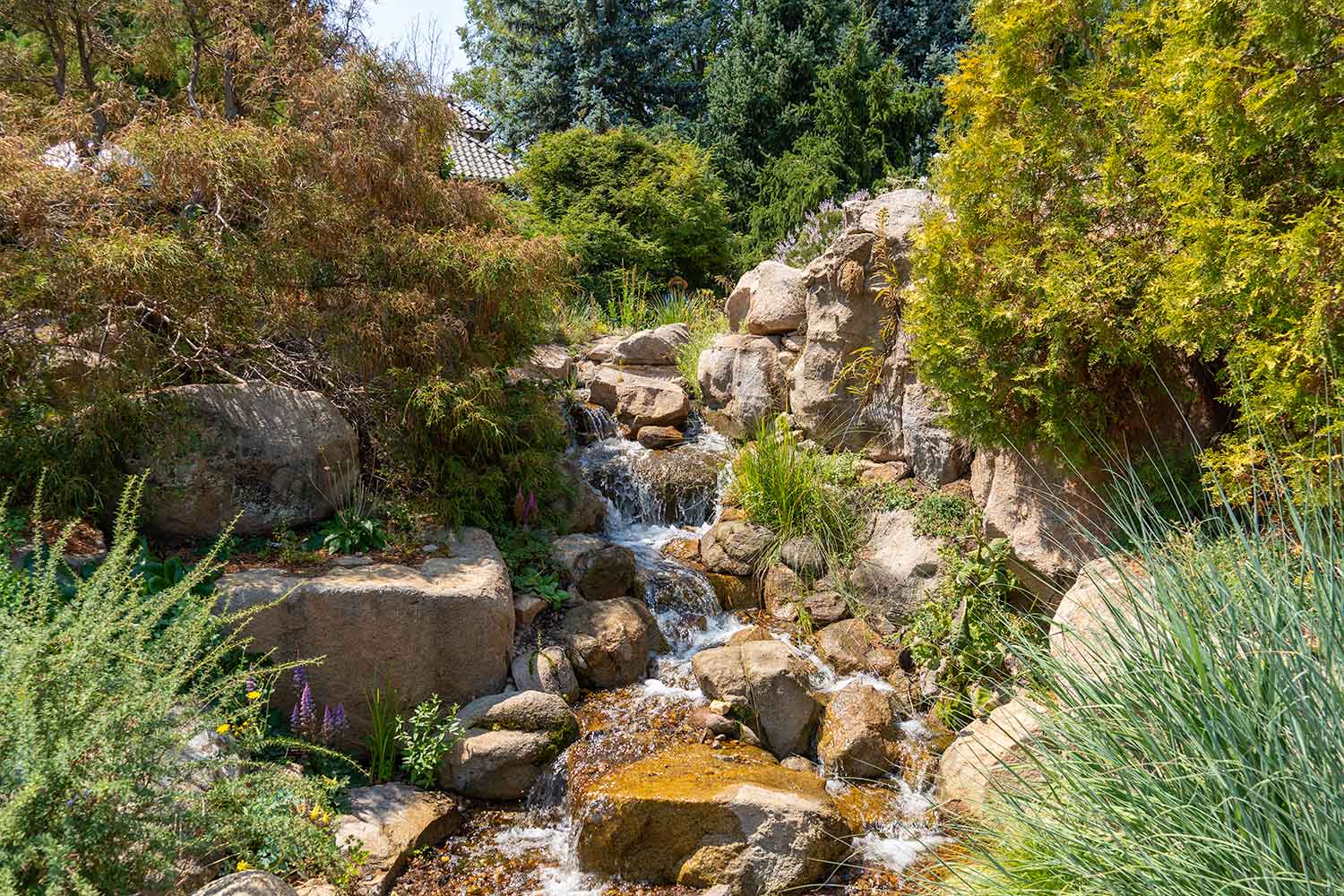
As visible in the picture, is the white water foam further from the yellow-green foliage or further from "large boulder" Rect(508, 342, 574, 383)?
"large boulder" Rect(508, 342, 574, 383)

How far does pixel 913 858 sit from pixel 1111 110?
14.1 ft

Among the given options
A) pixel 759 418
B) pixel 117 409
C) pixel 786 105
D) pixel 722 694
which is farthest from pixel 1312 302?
pixel 786 105

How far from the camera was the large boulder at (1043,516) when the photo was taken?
459cm

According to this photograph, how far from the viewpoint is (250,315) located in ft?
16.7

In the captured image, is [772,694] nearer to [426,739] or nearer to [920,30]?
[426,739]

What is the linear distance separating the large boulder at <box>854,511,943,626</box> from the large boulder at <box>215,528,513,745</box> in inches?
A: 107

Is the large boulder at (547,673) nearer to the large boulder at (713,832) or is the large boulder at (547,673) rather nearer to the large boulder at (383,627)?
the large boulder at (383,627)

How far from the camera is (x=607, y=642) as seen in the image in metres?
5.36

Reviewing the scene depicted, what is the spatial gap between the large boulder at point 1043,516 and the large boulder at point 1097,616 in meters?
0.51

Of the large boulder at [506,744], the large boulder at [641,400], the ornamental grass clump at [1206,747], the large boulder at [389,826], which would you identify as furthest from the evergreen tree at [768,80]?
the ornamental grass clump at [1206,747]

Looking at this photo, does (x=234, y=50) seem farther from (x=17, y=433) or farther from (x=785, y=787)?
(x=785, y=787)

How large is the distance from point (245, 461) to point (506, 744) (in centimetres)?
255

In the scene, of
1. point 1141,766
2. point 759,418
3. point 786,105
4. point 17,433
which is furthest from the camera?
point 786,105

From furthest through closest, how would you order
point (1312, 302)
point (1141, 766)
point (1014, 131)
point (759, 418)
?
1. point (759, 418)
2. point (1014, 131)
3. point (1312, 302)
4. point (1141, 766)
